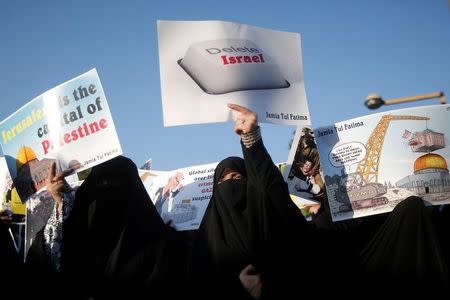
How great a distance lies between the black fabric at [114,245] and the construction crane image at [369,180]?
4.00 ft

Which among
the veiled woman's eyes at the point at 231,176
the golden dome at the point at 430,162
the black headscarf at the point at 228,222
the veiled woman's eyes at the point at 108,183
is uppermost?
the veiled woman's eyes at the point at 108,183

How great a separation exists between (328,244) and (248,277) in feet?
2.32

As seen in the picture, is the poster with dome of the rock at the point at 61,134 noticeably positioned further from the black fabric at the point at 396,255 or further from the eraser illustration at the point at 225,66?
the black fabric at the point at 396,255

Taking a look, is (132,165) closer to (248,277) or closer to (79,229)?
(79,229)

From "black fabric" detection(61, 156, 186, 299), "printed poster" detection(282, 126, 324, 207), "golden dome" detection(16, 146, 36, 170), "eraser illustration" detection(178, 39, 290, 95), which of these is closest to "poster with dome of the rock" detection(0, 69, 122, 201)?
"golden dome" detection(16, 146, 36, 170)

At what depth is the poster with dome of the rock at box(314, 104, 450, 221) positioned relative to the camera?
321 centimetres

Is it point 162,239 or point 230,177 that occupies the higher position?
point 230,177

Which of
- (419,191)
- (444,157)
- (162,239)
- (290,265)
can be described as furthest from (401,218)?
(162,239)

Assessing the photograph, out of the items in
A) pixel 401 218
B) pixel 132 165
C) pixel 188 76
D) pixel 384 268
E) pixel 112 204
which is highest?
pixel 188 76

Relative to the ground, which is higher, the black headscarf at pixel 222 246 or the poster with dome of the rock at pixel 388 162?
the poster with dome of the rock at pixel 388 162

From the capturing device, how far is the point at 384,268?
3.34 meters

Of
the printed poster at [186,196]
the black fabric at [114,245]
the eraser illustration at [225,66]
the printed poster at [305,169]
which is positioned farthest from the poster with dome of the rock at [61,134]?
the printed poster at [186,196]

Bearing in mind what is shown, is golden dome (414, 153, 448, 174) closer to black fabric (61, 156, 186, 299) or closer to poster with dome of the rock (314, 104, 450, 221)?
poster with dome of the rock (314, 104, 450, 221)

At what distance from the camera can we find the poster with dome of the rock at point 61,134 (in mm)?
3111
